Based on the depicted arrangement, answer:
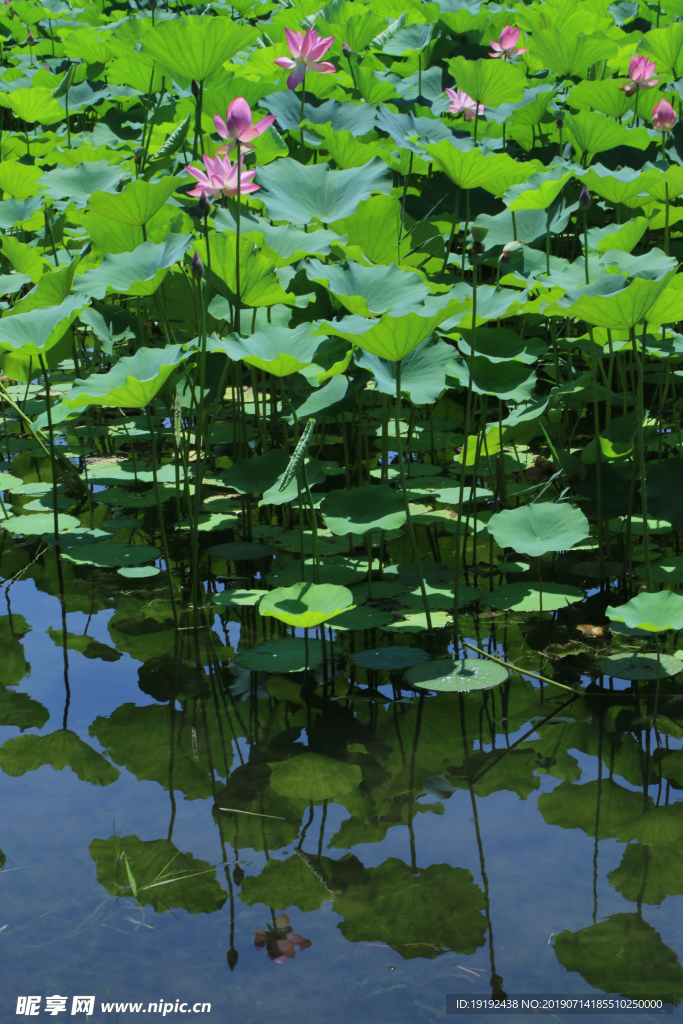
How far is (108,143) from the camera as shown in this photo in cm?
426

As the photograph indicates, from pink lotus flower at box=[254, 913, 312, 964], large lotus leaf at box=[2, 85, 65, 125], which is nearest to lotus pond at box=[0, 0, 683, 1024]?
pink lotus flower at box=[254, 913, 312, 964]

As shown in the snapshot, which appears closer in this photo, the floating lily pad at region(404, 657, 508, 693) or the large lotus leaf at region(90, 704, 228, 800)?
the large lotus leaf at region(90, 704, 228, 800)

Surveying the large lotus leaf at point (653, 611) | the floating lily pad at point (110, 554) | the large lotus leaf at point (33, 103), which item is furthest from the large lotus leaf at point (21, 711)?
the large lotus leaf at point (33, 103)

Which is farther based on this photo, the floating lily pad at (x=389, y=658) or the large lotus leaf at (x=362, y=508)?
the large lotus leaf at (x=362, y=508)

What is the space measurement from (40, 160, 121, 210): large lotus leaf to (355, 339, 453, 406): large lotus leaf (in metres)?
1.41

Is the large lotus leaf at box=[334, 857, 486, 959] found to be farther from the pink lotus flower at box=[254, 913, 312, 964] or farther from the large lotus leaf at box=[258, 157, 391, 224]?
the large lotus leaf at box=[258, 157, 391, 224]

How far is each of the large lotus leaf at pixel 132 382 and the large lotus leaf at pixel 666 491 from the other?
1023 millimetres

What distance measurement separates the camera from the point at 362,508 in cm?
188

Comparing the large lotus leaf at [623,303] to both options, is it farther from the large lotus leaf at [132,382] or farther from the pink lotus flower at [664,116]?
the pink lotus flower at [664,116]

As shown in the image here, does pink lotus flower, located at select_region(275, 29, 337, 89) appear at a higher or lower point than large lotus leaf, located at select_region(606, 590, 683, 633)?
higher

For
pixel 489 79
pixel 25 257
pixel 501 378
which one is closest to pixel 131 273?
pixel 25 257

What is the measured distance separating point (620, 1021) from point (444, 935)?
21 centimetres

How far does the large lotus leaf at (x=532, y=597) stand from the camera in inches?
72.1

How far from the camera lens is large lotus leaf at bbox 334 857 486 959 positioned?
1077 mm
